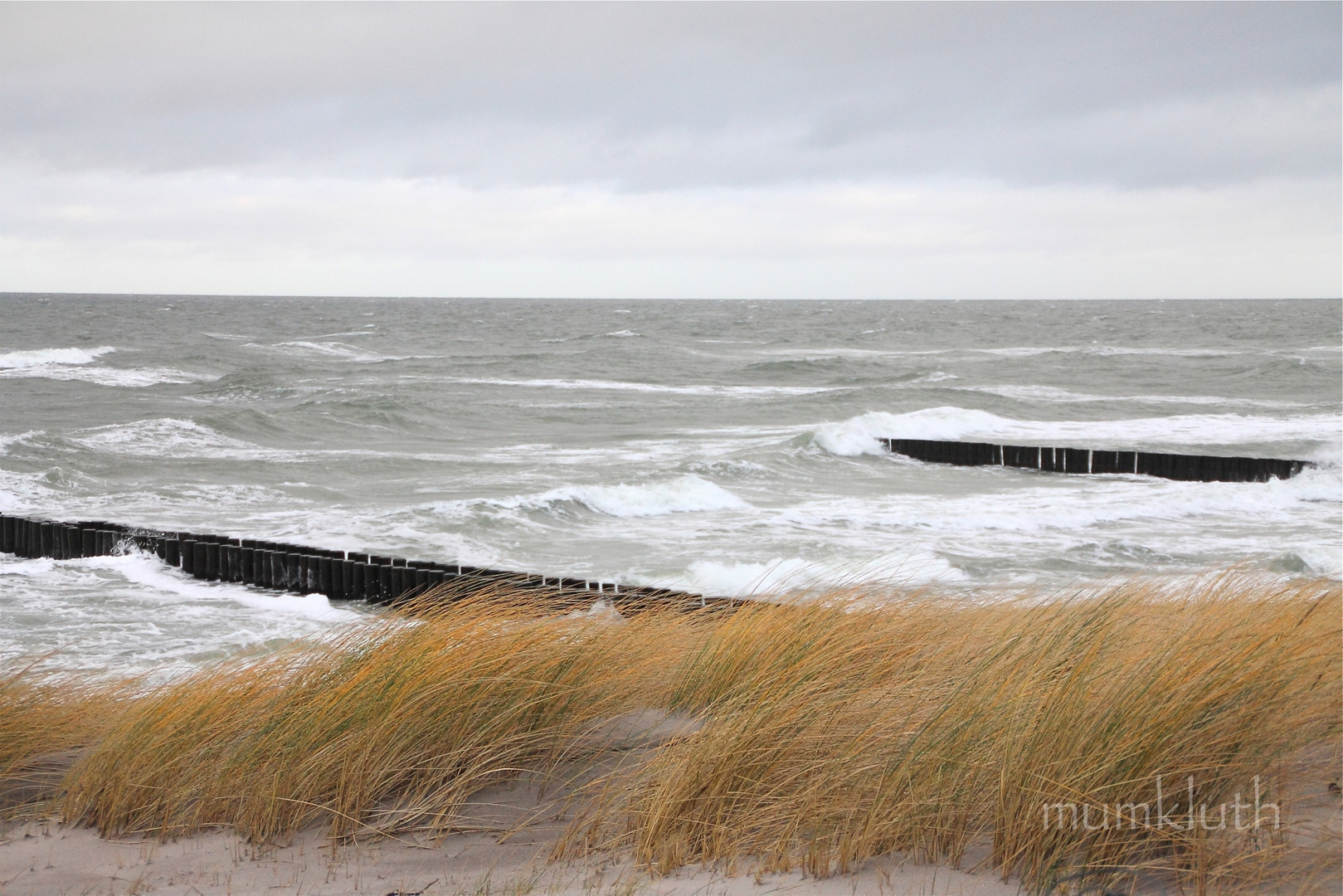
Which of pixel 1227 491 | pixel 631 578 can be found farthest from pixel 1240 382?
pixel 631 578

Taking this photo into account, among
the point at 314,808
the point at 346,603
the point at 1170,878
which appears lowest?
the point at 346,603

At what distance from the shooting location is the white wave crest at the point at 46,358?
144 ft

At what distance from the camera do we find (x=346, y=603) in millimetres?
10766

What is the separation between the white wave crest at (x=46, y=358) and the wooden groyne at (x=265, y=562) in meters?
35.3

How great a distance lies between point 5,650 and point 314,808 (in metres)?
5.89

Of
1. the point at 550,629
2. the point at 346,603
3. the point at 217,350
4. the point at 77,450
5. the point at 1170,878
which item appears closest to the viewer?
the point at 1170,878

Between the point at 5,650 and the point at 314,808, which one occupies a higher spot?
the point at 314,808

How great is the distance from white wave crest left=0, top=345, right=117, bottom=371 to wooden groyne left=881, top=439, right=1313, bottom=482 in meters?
38.8

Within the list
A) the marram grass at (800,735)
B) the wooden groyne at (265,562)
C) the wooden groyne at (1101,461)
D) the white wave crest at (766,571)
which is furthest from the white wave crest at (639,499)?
the marram grass at (800,735)

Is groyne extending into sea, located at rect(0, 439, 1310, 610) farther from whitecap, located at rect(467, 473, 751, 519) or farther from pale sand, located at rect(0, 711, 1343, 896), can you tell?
pale sand, located at rect(0, 711, 1343, 896)

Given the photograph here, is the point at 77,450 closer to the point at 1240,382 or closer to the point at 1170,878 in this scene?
the point at 1170,878

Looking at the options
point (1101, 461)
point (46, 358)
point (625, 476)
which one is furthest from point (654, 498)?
point (46, 358)

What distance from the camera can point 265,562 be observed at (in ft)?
37.4

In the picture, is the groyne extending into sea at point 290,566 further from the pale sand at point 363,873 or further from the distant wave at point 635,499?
the pale sand at point 363,873
